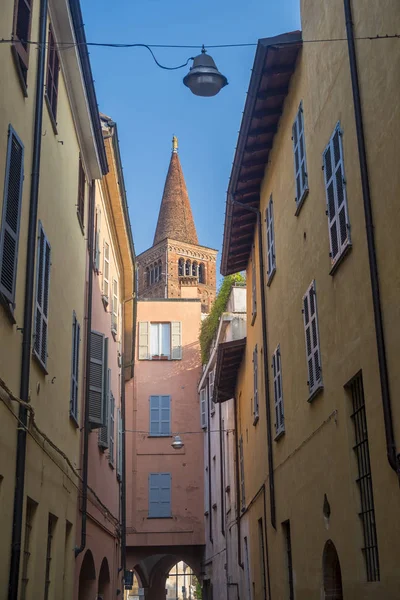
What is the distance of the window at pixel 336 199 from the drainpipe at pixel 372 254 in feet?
2.78

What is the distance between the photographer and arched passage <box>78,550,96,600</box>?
55.4ft

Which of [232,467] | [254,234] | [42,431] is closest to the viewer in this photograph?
[42,431]

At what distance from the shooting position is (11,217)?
29.4ft

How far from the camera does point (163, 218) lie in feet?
339

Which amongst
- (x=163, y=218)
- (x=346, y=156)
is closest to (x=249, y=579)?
(x=346, y=156)

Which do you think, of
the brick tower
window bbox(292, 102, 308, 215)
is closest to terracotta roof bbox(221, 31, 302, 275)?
window bbox(292, 102, 308, 215)

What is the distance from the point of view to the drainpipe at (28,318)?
352 inches

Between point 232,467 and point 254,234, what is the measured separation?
28.0 ft

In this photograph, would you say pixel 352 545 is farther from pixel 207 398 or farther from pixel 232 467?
pixel 207 398

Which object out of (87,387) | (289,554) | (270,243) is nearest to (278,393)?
(289,554)

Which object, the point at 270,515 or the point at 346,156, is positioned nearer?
the point at 346,156

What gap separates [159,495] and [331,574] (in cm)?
2319

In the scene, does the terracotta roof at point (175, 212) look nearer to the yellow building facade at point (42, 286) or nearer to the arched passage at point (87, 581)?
the arched passage at point (87, 581)

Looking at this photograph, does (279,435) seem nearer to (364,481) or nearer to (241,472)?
(364,481)
